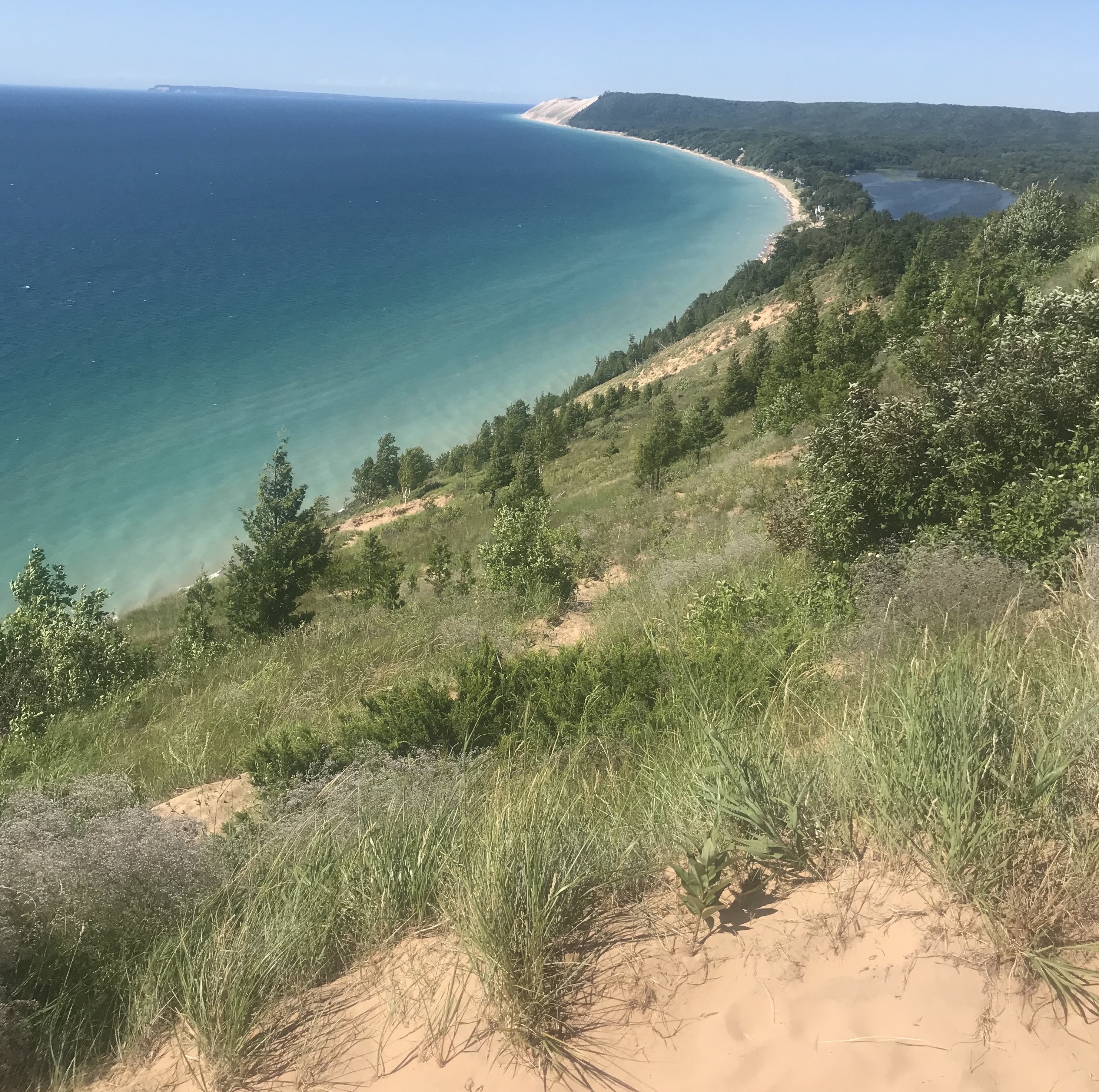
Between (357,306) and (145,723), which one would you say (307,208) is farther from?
(145,723)

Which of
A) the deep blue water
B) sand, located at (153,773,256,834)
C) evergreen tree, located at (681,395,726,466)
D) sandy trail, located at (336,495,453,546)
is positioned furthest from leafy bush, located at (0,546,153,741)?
the deep blue water

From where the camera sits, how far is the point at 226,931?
10.3 feet

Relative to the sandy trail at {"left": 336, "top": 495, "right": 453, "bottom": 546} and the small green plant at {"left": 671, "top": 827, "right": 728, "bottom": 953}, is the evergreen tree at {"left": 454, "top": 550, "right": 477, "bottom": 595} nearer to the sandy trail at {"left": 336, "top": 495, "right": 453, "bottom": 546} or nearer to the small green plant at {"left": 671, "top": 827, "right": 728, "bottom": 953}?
the small green plant at {"left": 671, "top": 827, "right": 728, "bottom": 953}

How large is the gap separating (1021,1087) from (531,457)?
36334mm

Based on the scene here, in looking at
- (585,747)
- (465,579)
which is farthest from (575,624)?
(585,747)

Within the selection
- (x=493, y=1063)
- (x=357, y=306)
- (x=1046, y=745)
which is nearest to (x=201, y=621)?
(x=493, y=1063)

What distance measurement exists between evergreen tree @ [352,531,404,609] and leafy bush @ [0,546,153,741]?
4.14 metres

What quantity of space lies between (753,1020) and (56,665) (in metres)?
11.9

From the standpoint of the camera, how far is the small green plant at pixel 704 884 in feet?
9.61

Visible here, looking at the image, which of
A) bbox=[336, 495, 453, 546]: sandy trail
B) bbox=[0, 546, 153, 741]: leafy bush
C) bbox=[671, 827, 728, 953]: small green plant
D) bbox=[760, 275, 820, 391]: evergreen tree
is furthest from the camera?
bbox=[336, 495, 453, 546]: sandy trail

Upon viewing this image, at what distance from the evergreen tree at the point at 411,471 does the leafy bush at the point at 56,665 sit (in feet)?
92.3

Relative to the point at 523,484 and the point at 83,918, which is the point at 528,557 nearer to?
the point at 83,918

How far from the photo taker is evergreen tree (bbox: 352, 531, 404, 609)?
14633 mm

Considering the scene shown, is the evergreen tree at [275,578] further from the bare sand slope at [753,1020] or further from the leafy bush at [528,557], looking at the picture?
the bare sand slope at [753,1020]
